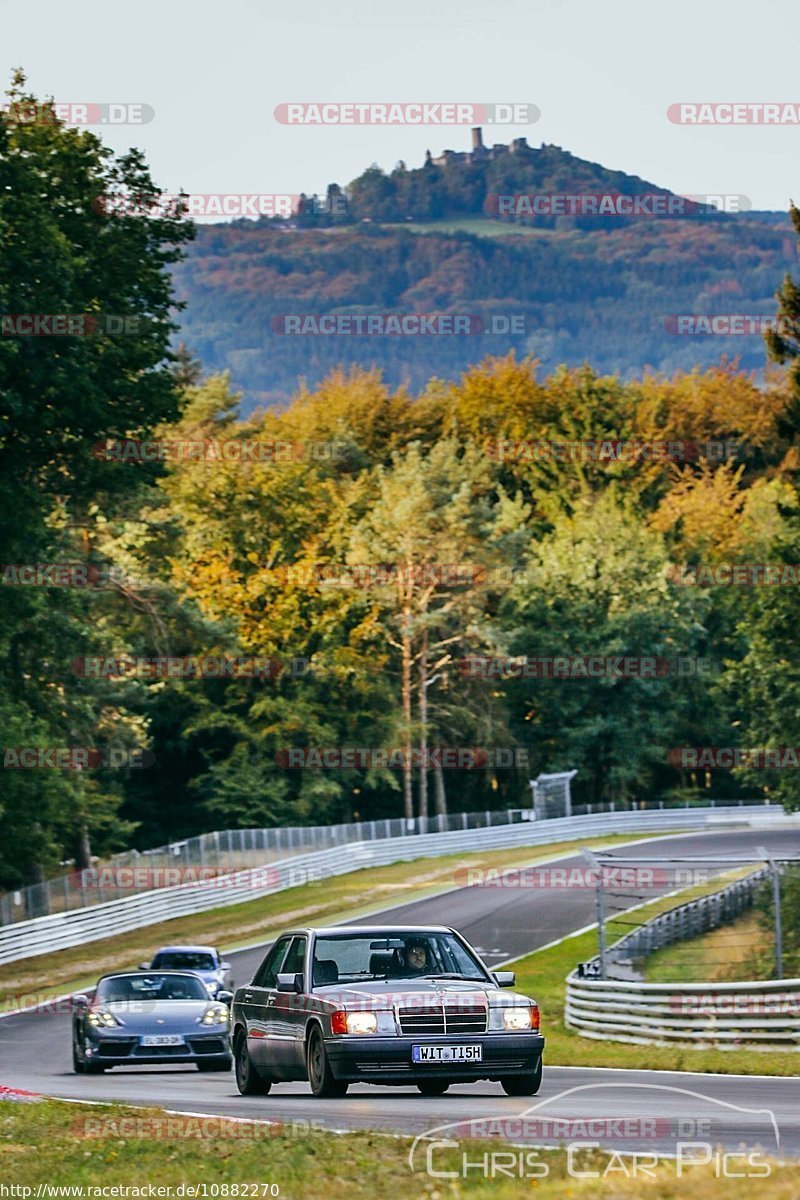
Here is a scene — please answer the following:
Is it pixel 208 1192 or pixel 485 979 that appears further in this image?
pixel 485 979

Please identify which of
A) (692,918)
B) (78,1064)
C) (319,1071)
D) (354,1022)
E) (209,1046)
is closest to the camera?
(354,1022)

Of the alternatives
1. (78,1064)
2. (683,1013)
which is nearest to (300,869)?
(683,1013)

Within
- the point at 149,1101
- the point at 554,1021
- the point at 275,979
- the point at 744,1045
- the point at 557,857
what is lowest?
the point at 557,857

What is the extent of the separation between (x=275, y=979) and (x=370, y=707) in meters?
67.2

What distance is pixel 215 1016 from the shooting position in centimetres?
2188

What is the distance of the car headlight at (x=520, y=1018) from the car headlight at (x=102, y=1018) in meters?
8.07

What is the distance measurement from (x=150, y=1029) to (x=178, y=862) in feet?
116

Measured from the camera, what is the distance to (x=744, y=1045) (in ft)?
78.4

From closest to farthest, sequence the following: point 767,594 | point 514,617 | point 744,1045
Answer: point 744,1045 → point 767,594 → point 514,617

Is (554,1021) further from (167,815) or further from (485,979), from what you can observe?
(167,815)

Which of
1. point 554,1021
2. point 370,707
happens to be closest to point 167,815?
point 370,707

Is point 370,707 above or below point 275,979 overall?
below

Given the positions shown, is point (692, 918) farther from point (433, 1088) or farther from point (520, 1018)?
point (520, 1018)

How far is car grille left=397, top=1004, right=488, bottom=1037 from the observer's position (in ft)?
48.4
